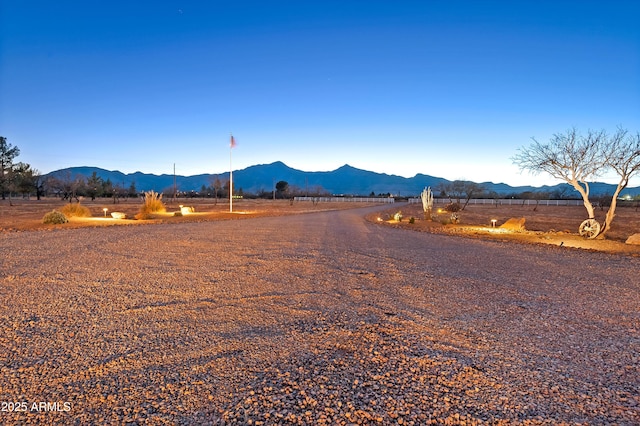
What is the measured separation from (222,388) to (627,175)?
19.3 metres

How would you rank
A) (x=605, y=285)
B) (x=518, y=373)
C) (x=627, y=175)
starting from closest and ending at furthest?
(x=518, y=373)
(x=605, y=285)
(x=627, y=175)

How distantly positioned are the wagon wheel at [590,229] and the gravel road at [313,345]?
9.55m

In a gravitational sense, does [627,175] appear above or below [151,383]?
above

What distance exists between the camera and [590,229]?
16.1m

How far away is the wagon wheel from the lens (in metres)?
15.9

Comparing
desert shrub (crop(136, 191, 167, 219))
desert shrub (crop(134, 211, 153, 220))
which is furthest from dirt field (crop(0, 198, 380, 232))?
desert shrub (crop(136, 191, 167, 219))

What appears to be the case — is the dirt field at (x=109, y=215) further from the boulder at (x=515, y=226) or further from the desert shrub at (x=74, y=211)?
the boulder at (x=515, y=226)

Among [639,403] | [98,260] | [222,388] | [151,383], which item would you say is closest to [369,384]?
[222,388]

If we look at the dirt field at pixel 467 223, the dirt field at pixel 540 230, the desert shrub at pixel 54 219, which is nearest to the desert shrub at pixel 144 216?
the dirt field at pixel 467 223

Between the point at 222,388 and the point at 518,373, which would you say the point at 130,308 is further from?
the point at 518,373

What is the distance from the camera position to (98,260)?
854cm

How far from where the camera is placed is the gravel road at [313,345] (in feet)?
8.97

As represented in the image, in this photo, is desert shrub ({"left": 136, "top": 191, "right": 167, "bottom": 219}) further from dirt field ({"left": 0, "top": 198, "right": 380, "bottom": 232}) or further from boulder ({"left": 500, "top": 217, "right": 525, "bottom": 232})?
boulder ({"left": 500, "top": 217, "right": 525, "bottom": 232})

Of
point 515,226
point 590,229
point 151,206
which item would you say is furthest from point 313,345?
point 151,206
